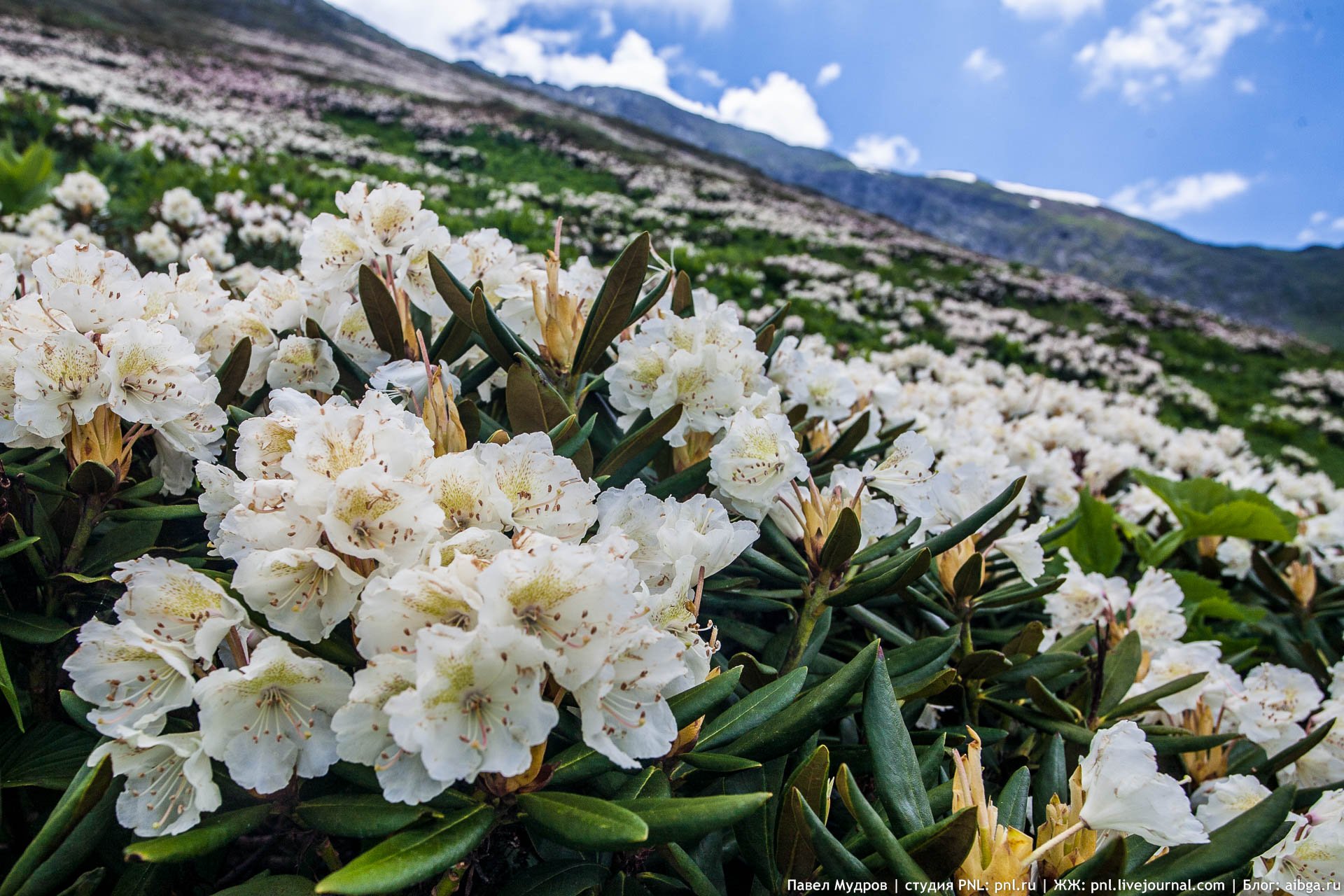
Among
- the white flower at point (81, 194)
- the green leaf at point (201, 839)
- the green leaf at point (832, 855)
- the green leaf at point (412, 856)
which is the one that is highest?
the green leaf at point (832, 855)

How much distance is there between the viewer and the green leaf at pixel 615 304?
4.42 ft

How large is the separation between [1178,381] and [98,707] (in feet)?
31.1

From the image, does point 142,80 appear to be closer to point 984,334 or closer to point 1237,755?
point 984,334

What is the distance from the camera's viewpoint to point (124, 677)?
0.82 meters

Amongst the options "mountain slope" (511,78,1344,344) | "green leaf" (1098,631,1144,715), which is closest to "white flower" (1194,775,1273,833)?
"green leaf" (1098,631,1144,715)

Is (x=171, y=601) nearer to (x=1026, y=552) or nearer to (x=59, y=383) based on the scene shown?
(x=59, y=383)

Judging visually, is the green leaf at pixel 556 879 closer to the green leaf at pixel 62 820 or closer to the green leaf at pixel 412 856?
the green leaf at pixel 412 856

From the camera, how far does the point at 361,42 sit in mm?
52781

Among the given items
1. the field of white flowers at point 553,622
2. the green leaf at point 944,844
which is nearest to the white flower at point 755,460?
the field of white flowers at point 553,622

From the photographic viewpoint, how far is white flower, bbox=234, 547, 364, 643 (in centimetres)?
76

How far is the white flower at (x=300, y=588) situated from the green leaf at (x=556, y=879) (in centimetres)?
39

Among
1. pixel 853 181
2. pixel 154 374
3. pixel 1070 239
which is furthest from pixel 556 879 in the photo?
pixel 853 181

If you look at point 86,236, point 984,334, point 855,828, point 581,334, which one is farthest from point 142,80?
point 855,828

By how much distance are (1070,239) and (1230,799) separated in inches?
4610
